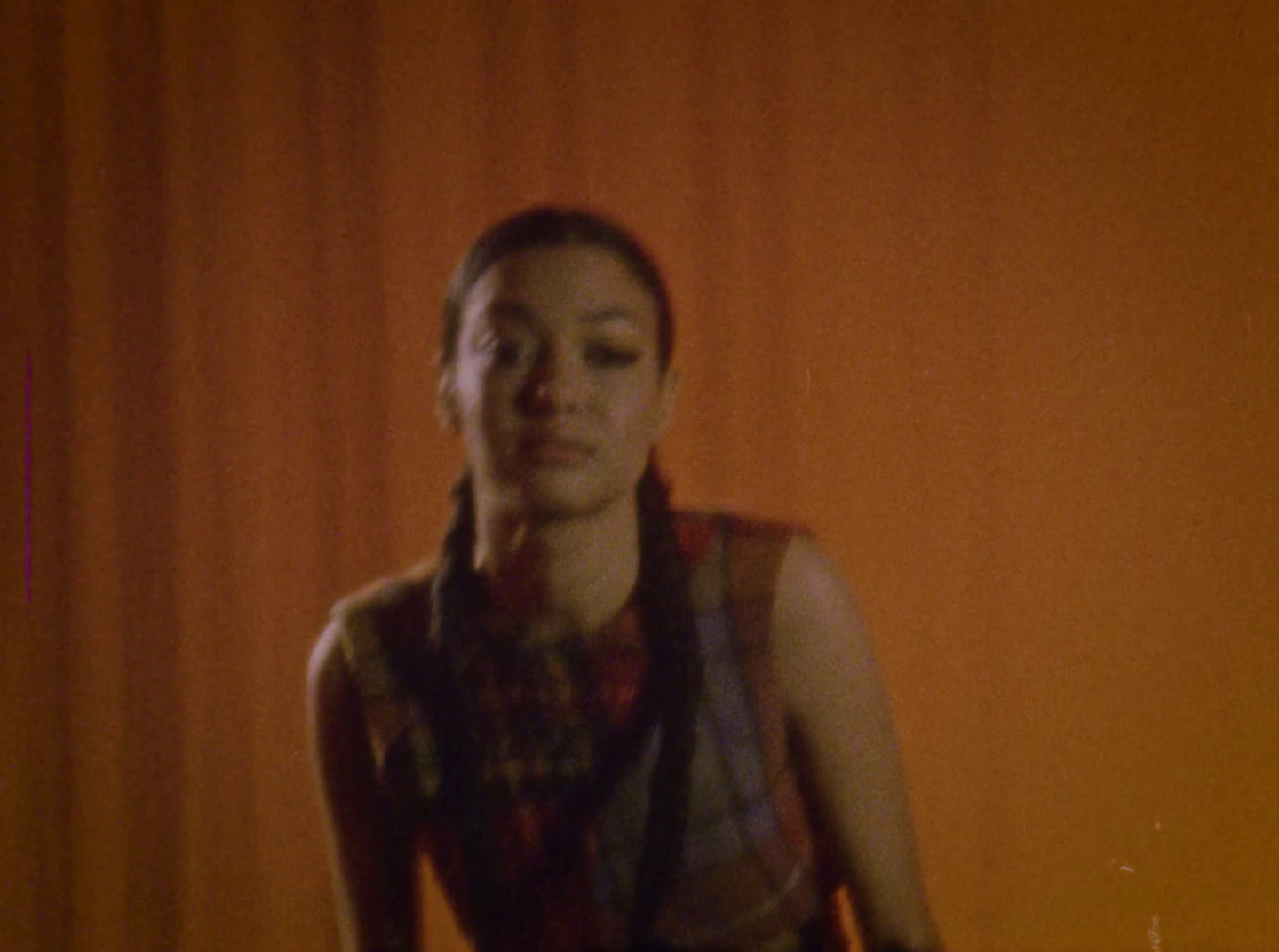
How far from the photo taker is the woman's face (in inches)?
36.8

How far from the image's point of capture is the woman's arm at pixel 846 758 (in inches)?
38.8

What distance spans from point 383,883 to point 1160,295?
933mm

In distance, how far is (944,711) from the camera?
3.73 feet

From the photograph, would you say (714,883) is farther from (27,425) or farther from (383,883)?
(27,425)

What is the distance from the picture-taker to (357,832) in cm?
104

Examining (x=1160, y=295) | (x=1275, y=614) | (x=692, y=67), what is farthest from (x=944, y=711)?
(x=692, y=67)

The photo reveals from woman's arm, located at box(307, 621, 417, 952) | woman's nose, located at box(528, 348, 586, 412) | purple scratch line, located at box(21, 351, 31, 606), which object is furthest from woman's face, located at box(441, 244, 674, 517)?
purple scratch line, located at box(21, 351, 31, 606)

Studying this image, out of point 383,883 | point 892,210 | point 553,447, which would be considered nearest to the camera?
point 553,447

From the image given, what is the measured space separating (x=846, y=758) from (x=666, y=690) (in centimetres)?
16

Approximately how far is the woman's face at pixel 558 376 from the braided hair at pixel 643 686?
0.08 feet

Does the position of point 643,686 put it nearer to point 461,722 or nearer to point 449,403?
point 461,722

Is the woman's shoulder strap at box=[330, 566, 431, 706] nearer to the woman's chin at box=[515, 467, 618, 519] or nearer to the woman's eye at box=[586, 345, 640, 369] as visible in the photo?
the woman's chin at box=[515, 467, 618, 519]

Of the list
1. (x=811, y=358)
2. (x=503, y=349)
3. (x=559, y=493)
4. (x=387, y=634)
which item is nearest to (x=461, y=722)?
(x=387, y=634)

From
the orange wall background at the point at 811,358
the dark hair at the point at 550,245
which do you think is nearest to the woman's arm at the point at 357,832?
the orange wall background at the point at 811,358
